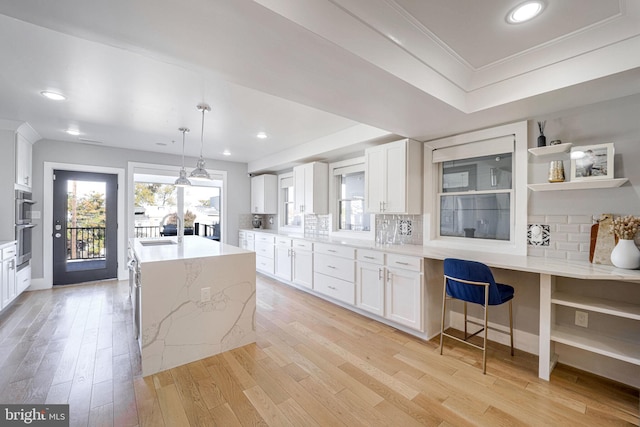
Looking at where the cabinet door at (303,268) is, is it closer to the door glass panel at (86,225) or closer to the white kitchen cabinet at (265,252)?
the white kitchen cabinet at (265,252)

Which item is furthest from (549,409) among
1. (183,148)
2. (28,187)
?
(28,187)

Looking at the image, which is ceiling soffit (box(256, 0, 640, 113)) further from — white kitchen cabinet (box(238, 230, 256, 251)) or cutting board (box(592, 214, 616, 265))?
white kitchen cabinet (box(238, 230, 256, 251))

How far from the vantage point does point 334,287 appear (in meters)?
3.78

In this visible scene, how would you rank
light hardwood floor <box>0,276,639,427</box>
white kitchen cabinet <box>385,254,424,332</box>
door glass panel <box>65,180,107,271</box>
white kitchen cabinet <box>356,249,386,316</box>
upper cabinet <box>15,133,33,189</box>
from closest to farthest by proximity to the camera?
light hardwood floor <box>0,276,639,427</box> → white kitchen cabinet <box>385,254,424,332</box> → white kitchen cabinet <box>356,249,386,316</box> → upper cabinet <box>15,133,33,189</box> → door glass panel <box>65,180,107,271</box>

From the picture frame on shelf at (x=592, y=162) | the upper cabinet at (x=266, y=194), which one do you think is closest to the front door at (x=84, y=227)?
the upper cabinet at (x=266, y=194)

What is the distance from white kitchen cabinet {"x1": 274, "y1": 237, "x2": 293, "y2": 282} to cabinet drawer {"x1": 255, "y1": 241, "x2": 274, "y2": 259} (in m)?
0.22

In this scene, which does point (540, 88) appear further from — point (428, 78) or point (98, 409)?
point (98, 409)

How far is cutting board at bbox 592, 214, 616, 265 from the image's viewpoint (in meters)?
2.12

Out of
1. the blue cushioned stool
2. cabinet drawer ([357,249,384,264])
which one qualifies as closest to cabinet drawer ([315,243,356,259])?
cabinet drawer ([357,249,384,264])

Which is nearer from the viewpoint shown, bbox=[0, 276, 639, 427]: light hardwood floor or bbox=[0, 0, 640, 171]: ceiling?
bbox=[0, 0, 640, 171]: ceiling

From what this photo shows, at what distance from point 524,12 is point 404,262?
220 cm

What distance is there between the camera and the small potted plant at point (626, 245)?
194cm

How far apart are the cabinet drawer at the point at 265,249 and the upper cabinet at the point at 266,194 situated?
0.87 m

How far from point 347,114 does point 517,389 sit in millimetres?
2637
